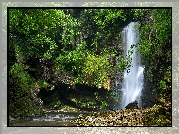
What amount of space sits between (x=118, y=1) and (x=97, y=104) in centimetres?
238

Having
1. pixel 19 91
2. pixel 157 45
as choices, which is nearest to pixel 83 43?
pixel 157 45

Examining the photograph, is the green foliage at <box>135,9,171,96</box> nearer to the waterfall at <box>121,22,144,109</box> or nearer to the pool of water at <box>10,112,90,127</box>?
the waterfall at <box>121,22,144,109</box>

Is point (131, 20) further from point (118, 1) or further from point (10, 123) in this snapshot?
point (10, 123)

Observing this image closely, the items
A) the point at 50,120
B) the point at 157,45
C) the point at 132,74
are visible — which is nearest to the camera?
the point at 50,120

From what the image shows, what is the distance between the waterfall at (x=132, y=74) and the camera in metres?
5.56

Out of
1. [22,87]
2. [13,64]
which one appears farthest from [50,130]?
[13,64]

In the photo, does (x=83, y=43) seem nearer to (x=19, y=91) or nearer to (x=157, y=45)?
(x=157, y=45)

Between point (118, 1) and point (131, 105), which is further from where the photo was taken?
point (118, 1)

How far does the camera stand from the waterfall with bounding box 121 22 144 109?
5.56 m

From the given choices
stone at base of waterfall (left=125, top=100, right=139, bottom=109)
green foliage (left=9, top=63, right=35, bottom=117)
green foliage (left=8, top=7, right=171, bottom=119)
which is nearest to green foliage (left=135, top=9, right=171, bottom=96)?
green foliage (left=8, top=7, right=171, bottom=119)

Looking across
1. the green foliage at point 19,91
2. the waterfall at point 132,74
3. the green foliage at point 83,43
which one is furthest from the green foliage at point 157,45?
the green foliage at point 19,91

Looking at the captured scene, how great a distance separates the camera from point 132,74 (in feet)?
18.7

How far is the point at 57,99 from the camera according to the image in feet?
18.3

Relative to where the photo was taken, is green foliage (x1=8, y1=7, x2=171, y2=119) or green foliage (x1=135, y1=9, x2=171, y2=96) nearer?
green foliage (x1=135, y1=9, x2=171, y2=96)
